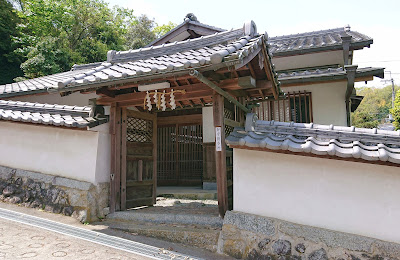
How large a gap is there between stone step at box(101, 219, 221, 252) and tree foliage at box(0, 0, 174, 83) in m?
17.7

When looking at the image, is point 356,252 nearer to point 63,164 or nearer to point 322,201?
point 322,201

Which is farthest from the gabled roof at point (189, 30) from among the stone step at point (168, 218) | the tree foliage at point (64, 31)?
the tree foliage at point (64, 31)

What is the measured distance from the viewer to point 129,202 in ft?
23.2

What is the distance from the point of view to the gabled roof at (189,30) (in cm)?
1135

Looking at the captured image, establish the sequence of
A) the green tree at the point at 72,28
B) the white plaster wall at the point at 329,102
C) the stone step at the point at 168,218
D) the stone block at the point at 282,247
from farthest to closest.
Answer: the green tree at the point at 72,28, the white plaster wall at the point at 329,102, the stone step at the point at 168,218, the stone block at the point at 282,247

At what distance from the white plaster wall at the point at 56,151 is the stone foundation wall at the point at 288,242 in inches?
131

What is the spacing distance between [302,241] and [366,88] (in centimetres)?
6830

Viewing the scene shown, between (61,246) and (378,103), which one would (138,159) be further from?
(378,103)

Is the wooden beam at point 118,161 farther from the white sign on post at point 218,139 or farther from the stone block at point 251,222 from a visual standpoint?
the stone block at point 251,222

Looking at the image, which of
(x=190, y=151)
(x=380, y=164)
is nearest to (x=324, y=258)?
(x=380, y=164)

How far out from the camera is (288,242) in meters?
4.77

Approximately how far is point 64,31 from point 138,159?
79.2ft

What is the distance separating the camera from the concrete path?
4.38 meters

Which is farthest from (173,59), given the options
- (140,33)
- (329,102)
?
(140,33)
